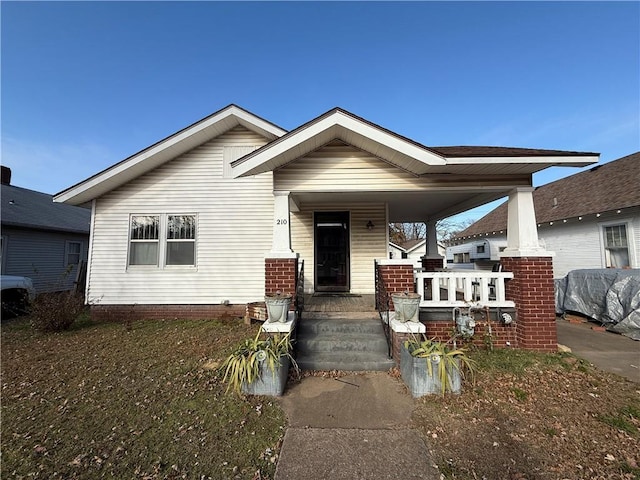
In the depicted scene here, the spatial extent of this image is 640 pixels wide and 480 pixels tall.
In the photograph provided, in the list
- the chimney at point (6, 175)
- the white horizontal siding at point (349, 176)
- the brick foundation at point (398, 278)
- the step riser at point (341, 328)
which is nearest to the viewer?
the step riser at point (341, 328)

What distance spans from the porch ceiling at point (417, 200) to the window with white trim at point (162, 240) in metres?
3.36

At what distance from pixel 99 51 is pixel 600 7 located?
16.1 meters

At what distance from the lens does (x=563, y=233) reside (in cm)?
1165

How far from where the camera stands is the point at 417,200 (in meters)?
7.04

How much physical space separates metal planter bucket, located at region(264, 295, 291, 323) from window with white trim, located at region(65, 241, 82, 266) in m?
15.5

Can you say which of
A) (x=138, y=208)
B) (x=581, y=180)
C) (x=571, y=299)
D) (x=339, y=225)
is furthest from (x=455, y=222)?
(x=138, y=208)

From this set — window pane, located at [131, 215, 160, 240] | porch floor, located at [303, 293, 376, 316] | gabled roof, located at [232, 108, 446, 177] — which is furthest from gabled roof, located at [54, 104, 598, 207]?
window pane, located at [131, 215, 160, 240]

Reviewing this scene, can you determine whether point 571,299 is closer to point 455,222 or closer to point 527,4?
point 527,4

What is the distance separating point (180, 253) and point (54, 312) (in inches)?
115

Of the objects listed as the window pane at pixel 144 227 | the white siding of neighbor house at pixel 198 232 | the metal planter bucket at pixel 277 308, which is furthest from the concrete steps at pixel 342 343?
the window pane at pixel 144 227

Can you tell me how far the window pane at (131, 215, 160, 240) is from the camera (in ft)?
25.9

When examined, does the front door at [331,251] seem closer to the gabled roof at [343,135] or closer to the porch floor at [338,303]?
the porch floor at [338,303]

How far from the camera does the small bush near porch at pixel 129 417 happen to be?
7.82 ft

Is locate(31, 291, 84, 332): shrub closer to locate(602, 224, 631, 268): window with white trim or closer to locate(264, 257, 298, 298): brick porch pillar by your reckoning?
locate(264, 257, 298, 298): brick porch pillar
